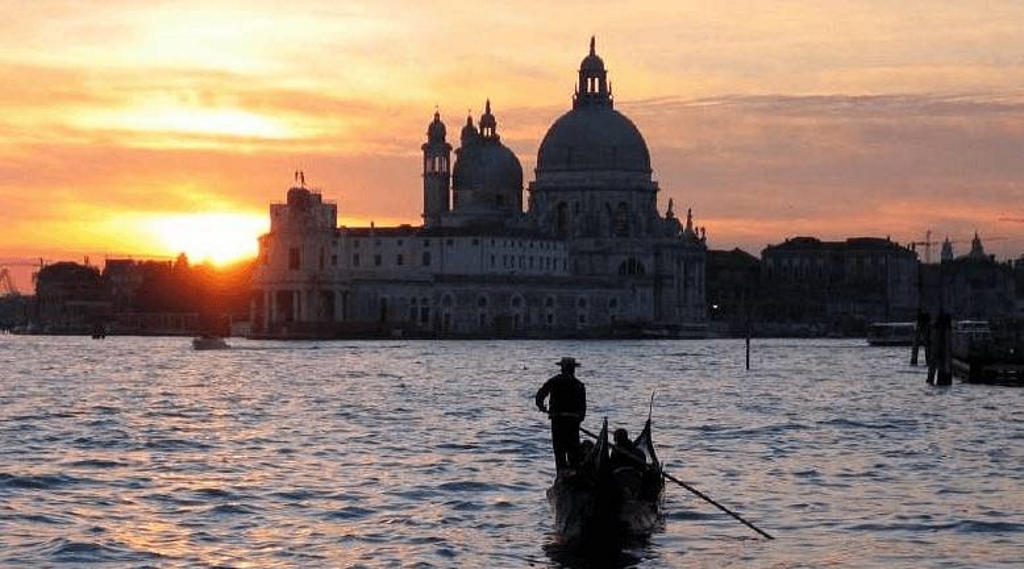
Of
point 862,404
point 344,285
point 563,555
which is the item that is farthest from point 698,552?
point 344,285

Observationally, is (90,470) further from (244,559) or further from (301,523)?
(244,559)

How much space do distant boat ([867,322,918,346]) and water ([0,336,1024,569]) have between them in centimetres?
9990

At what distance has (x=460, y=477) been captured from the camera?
3450cm

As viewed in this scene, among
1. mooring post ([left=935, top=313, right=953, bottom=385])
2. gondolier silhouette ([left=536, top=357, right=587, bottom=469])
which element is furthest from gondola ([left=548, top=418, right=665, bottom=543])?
mooring post ([left=935, top=313, right=953, bottom=385])

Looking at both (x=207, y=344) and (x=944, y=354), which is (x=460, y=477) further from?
(x=207, y=344)

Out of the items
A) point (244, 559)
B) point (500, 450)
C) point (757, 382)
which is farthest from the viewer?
point (757, 382)

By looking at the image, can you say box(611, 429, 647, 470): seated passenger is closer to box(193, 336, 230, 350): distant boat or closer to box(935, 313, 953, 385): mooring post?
box(935, 313, 953, 385): mooring post

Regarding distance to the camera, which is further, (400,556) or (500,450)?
(500,450)

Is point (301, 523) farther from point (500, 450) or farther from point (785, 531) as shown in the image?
point (500, 450)

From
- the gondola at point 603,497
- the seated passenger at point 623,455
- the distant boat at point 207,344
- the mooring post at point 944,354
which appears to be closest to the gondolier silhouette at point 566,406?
the gondola at point 603,497

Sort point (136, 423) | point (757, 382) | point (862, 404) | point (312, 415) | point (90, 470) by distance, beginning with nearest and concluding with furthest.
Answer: point (90, 470) → point (136, 423) → point (312, 415) → point (862, 404) → point (757, 382)

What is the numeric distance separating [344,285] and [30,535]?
16478 cm

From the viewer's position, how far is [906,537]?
88.8 feet

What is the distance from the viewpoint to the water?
→ 26.0 m
